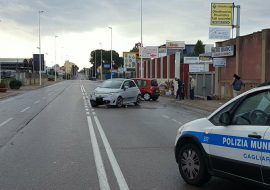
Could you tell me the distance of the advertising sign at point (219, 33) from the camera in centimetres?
3020

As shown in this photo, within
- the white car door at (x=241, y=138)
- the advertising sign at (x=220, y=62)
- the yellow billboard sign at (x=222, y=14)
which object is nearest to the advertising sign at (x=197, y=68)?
the yellow billboard sign at (x=222, y=14)

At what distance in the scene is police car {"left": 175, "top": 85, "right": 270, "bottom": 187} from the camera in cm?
538

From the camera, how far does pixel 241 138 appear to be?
5.65 meters

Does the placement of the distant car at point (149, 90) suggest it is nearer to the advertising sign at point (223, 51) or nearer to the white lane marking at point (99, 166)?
the advertising sign at point (223, 51)

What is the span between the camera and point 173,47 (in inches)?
3391

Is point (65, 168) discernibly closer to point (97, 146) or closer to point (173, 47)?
point (97, 146)

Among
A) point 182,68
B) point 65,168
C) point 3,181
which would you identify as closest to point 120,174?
point 65,168

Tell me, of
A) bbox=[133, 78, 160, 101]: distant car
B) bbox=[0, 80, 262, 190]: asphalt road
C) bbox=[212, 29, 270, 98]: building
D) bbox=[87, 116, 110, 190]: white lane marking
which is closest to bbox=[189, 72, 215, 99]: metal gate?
bbox=[212, 29, 270, 98]: building

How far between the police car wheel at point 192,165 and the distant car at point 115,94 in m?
17.4

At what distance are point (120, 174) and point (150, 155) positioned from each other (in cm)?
201

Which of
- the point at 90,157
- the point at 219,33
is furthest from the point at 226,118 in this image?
the point at 219,33

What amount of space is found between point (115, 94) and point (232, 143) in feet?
61.3

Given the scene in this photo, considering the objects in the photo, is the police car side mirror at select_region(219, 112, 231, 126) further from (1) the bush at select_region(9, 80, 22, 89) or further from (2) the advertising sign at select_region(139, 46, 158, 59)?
(2) the advertising sign at select_region(139, 46, 158, 59)

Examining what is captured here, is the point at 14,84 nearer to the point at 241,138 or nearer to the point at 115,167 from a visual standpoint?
the point at 115,167
